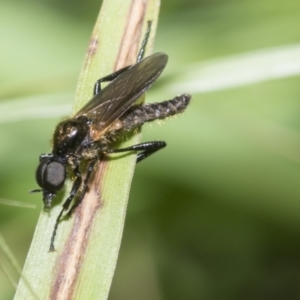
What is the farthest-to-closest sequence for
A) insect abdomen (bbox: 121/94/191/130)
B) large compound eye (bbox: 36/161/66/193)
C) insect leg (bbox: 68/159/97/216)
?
insect abdomen (bbox: 121/94/191/130)
large compound eye (bbox: 36/161/66/193)
insect leg (bbox: 68/159/97/216)

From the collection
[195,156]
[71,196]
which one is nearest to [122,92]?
[71,196]

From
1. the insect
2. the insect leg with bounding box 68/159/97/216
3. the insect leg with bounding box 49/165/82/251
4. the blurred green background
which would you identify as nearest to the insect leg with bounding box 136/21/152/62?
the insect

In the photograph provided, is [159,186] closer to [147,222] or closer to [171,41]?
[147,222]

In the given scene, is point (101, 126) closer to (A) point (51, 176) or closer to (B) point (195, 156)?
(A) point (51, 176)

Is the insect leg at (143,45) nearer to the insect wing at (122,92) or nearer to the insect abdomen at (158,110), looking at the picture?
the insect wing at (122,92)

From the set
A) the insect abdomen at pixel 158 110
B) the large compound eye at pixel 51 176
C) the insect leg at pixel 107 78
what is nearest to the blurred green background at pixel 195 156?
the insect abdomen at pixel 158 110

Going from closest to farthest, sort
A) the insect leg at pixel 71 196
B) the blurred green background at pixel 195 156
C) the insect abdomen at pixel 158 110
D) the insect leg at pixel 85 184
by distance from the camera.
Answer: the insect leg at pixel 71 196
the insect leg at pixel 85 184
the insect abdomen at pixel 158 110
the blurred green background at pixel 195 156

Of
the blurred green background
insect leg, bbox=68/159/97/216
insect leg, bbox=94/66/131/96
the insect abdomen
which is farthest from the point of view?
the blurred green background

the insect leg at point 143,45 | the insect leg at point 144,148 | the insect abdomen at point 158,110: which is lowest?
the insect leg at point 144,148

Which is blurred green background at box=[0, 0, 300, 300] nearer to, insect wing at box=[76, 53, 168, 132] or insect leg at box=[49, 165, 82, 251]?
insect wing at box=[76, 53, 168, 132]
